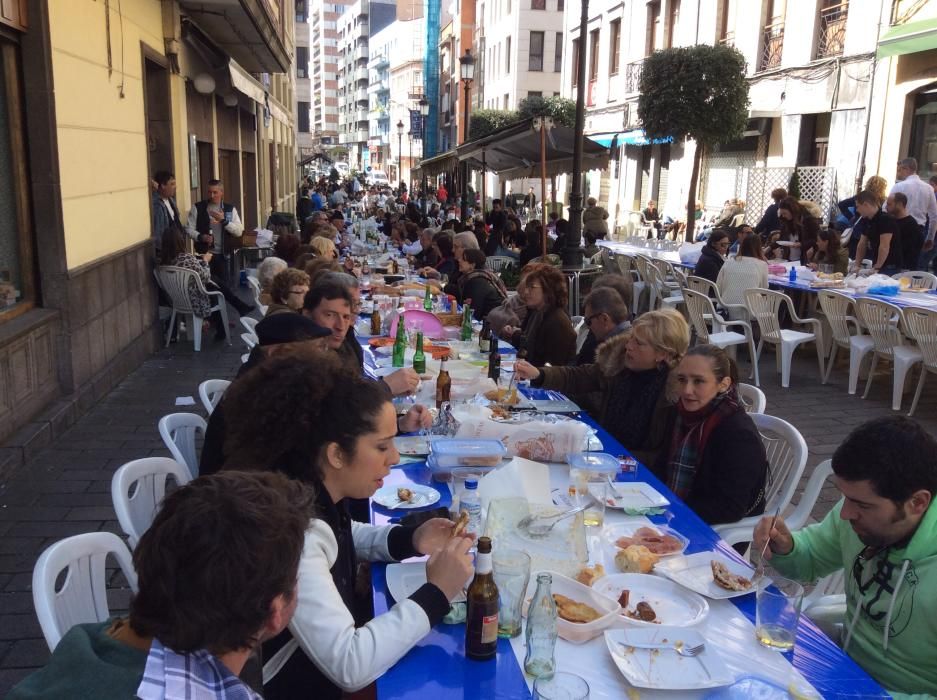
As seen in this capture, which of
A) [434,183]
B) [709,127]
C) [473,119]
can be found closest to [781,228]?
[709,127]

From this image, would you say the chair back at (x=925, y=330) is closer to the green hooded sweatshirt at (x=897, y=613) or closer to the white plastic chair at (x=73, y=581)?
the green hooded sweatshirt at (x=897, y=613)

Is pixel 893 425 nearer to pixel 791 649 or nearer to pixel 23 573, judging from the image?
pixel 791 649

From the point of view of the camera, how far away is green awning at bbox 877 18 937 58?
12.4 meters

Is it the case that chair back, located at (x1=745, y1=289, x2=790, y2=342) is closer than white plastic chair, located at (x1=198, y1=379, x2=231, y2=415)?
No

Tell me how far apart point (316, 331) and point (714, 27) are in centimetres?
2037

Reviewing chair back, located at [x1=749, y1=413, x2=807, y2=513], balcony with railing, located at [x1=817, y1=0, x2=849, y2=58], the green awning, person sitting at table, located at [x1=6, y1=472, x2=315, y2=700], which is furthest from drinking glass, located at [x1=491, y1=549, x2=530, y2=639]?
balcony with railing, located at [x1=817, y1=0, x2=849, y2=58]

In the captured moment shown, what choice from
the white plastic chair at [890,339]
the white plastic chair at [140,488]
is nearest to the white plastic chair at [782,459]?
the white plastic chair at [140,488]

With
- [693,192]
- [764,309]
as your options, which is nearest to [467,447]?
[764,309]

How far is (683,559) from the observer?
7.91 ft

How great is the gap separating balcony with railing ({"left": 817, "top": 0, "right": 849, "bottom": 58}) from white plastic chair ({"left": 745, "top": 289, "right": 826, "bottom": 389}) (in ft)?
33.5

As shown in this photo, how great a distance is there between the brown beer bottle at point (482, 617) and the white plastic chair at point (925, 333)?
20.0ft

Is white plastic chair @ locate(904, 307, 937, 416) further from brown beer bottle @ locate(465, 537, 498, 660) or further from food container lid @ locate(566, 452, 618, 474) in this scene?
brown beer bottle @ locate(465, 537, 498, 660)

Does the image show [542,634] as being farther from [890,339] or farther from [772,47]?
[772,47]

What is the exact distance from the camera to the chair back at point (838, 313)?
25.9 feet
